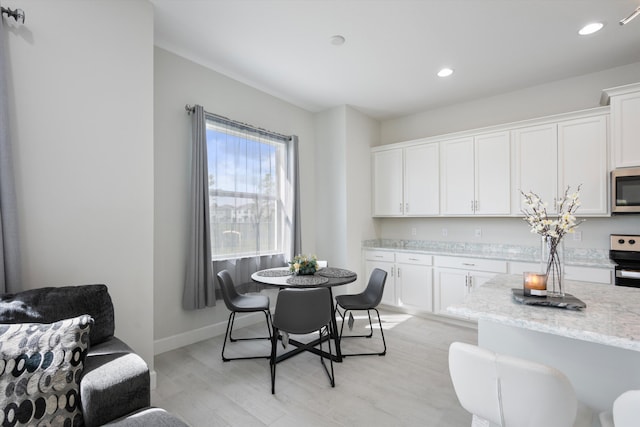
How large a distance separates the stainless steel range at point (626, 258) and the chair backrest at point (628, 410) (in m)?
2.76

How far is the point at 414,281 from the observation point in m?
4.24

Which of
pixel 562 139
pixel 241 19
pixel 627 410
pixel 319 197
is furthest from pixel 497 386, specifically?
pixel 319 197

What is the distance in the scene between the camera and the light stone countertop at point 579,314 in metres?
1.15

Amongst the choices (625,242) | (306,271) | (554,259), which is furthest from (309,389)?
(625,242)

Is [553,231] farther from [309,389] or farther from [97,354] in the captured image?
[97,354]

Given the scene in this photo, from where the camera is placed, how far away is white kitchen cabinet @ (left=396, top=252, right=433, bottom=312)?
13.5ft

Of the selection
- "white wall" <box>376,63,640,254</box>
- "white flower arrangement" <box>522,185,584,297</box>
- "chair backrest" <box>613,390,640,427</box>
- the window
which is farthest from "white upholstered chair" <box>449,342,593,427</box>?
"white wall" <box>376,63,640,254</box>

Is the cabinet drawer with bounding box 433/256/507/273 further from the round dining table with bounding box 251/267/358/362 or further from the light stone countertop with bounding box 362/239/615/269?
the round dining table with bounding box 251/267/358/362

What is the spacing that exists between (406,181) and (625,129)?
2.40 metres

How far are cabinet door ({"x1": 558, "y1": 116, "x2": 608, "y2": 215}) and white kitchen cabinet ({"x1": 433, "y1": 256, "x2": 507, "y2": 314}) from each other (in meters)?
1.10

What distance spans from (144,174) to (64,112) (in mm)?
604

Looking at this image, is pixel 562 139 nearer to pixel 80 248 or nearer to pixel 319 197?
pixel 319 197

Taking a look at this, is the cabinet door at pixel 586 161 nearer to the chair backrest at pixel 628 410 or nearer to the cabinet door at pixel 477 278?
the cabinet door at pixel 477 278

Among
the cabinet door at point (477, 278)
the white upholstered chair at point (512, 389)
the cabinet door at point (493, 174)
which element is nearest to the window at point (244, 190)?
the cabinet door at point (477, 278)
